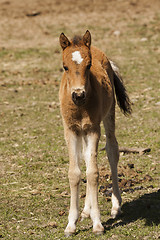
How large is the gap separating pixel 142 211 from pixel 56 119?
5990 mm

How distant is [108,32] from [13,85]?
699 cm

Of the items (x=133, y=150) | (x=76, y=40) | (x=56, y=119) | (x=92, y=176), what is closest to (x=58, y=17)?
(x=56, y=119)

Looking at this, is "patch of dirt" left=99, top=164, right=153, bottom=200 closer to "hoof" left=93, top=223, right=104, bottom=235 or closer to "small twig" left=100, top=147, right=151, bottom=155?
"small twig" left=100, top=147, right=151, bottom=155

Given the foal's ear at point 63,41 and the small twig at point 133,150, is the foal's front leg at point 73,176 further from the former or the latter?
the small twig at point 133,150

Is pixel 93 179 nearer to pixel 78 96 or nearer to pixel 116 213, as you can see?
pixel 116 213

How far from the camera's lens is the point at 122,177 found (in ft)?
28.1

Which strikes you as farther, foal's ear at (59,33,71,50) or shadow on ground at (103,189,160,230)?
shadow on ground at (103,189,160,230)

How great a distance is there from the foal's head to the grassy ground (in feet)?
6.20

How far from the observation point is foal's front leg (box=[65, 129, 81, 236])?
6227 millimetres

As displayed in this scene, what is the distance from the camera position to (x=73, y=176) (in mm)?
6312

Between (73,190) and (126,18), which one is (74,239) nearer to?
(73,190)

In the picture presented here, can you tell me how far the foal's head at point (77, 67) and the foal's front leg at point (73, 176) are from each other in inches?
28.8

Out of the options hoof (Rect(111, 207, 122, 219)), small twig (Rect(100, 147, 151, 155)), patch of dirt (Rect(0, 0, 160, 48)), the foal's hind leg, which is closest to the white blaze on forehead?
the foal's hind leg

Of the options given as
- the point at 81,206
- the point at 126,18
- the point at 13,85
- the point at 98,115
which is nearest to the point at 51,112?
the point at 13,85
